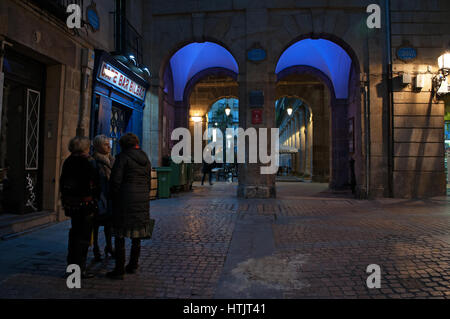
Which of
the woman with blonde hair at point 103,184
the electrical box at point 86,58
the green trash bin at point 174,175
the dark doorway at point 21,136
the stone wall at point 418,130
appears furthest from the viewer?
the green trash bin at point 174,175

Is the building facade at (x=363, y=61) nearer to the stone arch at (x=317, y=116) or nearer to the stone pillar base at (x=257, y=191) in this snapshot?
the stone pillar base at (x=257, y=191)

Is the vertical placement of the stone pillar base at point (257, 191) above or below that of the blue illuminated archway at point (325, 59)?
below

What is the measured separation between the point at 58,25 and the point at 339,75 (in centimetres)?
1067

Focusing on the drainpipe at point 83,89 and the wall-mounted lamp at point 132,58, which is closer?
the drainpipe at point 83,89

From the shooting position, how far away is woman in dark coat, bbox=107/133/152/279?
9.85 ft

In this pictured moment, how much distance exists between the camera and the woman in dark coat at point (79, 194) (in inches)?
118

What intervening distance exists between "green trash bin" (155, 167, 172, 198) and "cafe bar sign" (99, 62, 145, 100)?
8.26ft

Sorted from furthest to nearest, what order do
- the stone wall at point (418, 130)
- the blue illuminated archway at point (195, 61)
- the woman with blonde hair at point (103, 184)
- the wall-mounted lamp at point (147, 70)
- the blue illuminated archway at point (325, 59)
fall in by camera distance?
1. the blue illuminated archway at point (195, 61)
2. the blue illuminated archway at point (325, 59)
3. the wall-mounted lamp at point (147, 70)
4. the stone wall at point (418, 130)
5. the woman with blonde hair at point (103, 184)

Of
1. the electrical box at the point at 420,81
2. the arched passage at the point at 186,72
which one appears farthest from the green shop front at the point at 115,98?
the electrical box at the point at 420,81

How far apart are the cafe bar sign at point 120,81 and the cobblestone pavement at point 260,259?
3.83 meters

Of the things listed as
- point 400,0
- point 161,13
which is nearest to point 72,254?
point 161,13

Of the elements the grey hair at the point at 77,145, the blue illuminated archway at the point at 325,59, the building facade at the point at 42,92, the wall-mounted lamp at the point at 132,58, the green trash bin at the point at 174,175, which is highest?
the blue illuminated archway at the point at 325,59

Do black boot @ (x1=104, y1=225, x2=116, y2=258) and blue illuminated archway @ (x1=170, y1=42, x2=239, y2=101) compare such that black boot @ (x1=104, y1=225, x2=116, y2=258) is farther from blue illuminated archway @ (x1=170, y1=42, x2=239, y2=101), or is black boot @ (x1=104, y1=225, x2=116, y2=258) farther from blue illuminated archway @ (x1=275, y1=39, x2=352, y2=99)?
blue illuminated archway @ (x1=275, y1=39, x2=352, y2=99)

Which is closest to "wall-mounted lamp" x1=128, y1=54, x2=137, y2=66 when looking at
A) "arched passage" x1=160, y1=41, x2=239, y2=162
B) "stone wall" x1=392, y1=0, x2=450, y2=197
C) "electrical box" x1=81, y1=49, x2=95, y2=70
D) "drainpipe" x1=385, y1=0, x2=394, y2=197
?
"electrical box" x1=81, y1=49, x2=95, y2=70
